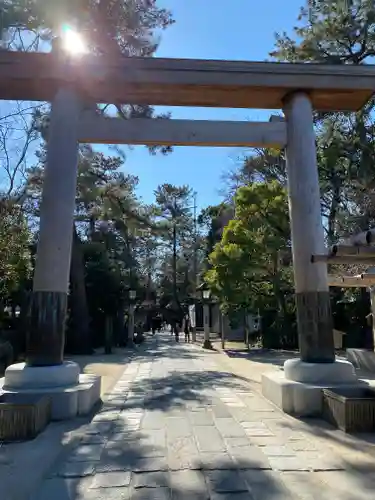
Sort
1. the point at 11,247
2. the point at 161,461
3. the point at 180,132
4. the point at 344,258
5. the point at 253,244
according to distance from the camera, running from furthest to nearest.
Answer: the point at 253,244 < the point at 11,247 < the point at 180,132 < the point at 344,258 < the point at 161,461

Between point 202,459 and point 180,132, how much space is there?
491cm

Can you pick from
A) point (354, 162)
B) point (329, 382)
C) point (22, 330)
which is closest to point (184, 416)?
point (329, 382)

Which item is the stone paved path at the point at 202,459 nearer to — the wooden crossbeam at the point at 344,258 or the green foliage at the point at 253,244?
the wooden crossbeam at the point at 344,258

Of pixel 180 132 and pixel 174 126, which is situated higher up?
pixel 174 126

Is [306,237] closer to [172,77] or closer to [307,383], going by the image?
[307,383]

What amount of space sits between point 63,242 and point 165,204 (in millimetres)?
32127

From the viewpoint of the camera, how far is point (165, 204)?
38156 millimetres

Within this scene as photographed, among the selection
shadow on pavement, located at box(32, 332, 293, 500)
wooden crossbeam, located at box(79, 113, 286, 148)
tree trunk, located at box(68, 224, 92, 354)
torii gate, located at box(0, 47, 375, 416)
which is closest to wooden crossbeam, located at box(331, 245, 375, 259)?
torii gate, located at box(0, 47, 375, 416)

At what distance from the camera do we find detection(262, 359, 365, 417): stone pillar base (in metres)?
5.52

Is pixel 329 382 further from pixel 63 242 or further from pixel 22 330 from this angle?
pixel 22 330

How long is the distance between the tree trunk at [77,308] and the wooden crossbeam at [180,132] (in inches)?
422

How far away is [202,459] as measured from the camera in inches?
152

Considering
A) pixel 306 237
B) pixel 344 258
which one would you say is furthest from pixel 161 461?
pixel 306 237

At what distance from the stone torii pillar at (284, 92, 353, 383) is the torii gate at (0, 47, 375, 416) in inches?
0.6
